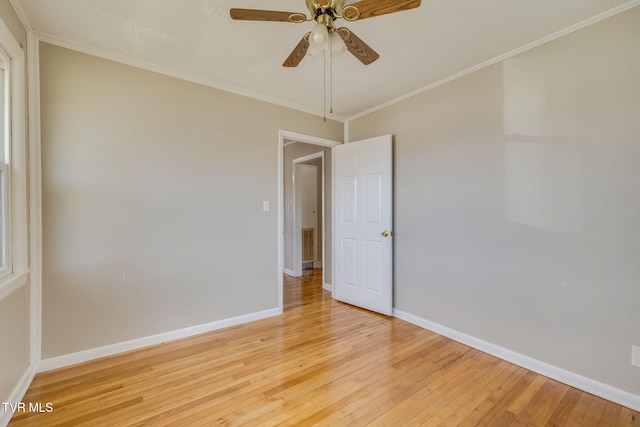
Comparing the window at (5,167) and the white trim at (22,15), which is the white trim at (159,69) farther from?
the window at (5,167)

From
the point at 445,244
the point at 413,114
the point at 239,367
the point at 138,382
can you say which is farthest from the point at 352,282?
the point at 138,382

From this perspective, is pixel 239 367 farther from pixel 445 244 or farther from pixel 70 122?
pixel 70 122

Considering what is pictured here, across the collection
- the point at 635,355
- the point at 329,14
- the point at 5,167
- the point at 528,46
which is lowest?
the point at 635,355

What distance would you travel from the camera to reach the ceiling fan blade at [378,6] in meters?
1.29

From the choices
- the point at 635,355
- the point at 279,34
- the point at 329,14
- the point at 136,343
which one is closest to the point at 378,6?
the point at 329,14

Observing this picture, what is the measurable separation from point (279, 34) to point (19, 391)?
287 centimetres

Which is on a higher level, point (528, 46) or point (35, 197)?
point (528, 46)

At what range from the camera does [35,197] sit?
6.31 feet

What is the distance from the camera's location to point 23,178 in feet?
5.94

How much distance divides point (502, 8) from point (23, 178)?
3.29 m

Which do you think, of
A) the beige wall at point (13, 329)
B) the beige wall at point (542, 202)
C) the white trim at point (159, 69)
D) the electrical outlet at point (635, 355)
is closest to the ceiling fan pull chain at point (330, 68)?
the white trim at point (159, 69)

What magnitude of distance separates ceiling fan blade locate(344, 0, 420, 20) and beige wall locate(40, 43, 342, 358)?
1804mm

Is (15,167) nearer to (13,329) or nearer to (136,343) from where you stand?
(13,329)

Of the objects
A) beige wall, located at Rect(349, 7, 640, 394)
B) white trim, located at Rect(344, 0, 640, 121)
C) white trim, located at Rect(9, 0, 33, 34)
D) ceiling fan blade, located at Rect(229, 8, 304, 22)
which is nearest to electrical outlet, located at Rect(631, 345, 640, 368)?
beige wall, located at Rect(349, 7, 640, 394)
